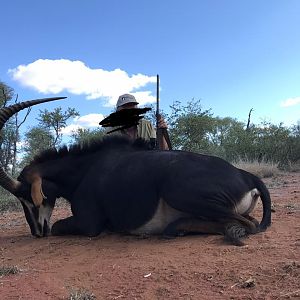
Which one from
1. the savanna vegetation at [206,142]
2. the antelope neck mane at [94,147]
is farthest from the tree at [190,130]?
the antelope neck mane at [94,147]

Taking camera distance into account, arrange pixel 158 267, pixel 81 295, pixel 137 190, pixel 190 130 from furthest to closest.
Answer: pixel 190 130
pixel 137 190
pixel 158 267
pixel 81 295

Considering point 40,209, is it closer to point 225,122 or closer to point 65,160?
point 65,160

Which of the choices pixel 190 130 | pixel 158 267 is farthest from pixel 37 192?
pixel 190 130

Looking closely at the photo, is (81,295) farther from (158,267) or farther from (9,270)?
(9,270)

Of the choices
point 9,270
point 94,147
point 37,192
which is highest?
point 94,147

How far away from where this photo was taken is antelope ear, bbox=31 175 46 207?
5.60m

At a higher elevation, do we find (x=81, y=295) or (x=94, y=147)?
(x=94, y=147)

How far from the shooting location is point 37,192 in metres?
Answer: 5.62

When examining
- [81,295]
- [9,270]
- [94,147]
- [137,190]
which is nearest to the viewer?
[81,295]

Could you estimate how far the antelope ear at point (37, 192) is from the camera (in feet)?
18.4

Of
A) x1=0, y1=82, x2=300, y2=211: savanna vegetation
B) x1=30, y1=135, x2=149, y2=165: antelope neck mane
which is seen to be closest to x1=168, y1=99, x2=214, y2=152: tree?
x1=0, y1=82, x2=300, y2=211: savanna vegetation

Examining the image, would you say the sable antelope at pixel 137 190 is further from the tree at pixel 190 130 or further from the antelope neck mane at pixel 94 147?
the tree at pixel 190 130

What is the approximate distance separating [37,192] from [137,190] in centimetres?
143

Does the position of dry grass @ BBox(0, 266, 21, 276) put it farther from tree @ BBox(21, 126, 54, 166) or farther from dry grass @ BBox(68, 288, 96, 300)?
tree @ BBox(21, 126, 54, 166)
